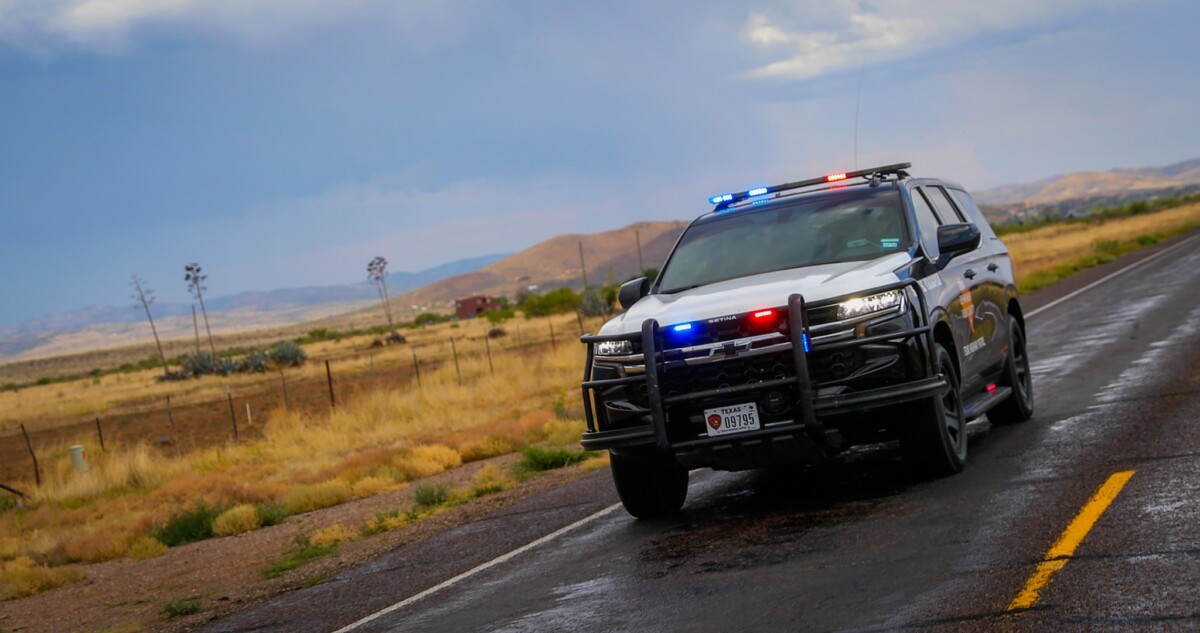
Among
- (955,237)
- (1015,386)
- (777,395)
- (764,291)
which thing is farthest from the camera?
(1015,386)

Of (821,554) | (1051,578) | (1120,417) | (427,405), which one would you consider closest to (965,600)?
(1051,578)

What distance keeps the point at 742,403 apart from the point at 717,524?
0.99 metres

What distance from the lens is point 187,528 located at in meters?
13.0

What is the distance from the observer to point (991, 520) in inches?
269

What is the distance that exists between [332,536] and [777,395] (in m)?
5.19

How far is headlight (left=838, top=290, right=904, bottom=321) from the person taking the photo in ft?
24.5

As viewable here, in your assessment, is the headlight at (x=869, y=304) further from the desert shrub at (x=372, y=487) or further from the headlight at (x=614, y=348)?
the desert shrub at (x=372, y=487)

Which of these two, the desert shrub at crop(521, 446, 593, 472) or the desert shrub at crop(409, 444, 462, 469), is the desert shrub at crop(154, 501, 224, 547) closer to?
the desert shrub at crop(409, 444, 462, 469)

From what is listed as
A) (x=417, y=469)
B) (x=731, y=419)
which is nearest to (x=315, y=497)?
(x=417, y=469)

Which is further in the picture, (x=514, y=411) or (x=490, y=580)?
(x=514, y=411)

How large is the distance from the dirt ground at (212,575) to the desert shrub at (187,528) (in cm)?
39

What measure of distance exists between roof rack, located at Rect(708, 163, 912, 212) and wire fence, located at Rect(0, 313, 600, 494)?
14.8 metres

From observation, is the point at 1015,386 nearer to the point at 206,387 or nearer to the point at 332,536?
the point at 332,536

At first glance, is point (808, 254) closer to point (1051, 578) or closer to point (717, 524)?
point (717, 524)
